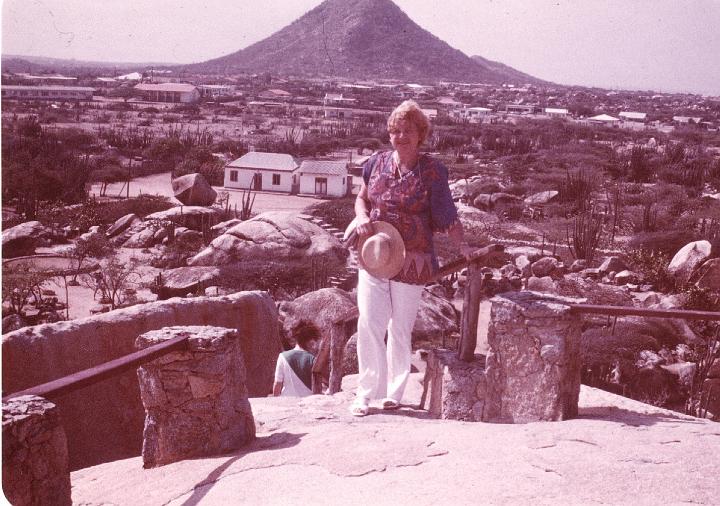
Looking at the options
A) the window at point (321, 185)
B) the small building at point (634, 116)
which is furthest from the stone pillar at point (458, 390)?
the small building at point (634, 116)

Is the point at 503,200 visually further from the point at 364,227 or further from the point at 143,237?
the point at 364,227

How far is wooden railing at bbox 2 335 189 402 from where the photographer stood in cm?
331

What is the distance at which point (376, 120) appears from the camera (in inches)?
2653

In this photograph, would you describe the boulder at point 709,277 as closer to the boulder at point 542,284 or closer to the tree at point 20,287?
the boulder at point 542,284

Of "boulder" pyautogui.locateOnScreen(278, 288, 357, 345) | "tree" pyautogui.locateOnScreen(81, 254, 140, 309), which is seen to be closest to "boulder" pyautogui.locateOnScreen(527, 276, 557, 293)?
"boulder" pyautogui.locateOnScreen(278, 288, 357, 345)

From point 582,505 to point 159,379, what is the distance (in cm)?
240

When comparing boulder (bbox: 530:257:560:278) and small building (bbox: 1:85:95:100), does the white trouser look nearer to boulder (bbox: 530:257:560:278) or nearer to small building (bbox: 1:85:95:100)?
boulder (bbox: 530:257:560:278)

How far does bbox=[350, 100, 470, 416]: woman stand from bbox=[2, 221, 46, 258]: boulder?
20.2m

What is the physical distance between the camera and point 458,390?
16.3ft

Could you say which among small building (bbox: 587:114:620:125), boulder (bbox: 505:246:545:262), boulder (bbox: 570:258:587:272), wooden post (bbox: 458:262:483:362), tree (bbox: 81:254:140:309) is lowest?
tree (bbox: 81:254:140:309)

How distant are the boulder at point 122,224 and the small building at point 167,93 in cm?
6319

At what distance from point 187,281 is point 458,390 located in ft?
52.7

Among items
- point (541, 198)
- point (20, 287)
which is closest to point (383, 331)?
point (20, 287)

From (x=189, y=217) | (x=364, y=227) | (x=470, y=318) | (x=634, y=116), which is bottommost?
(x=189, y=217)
